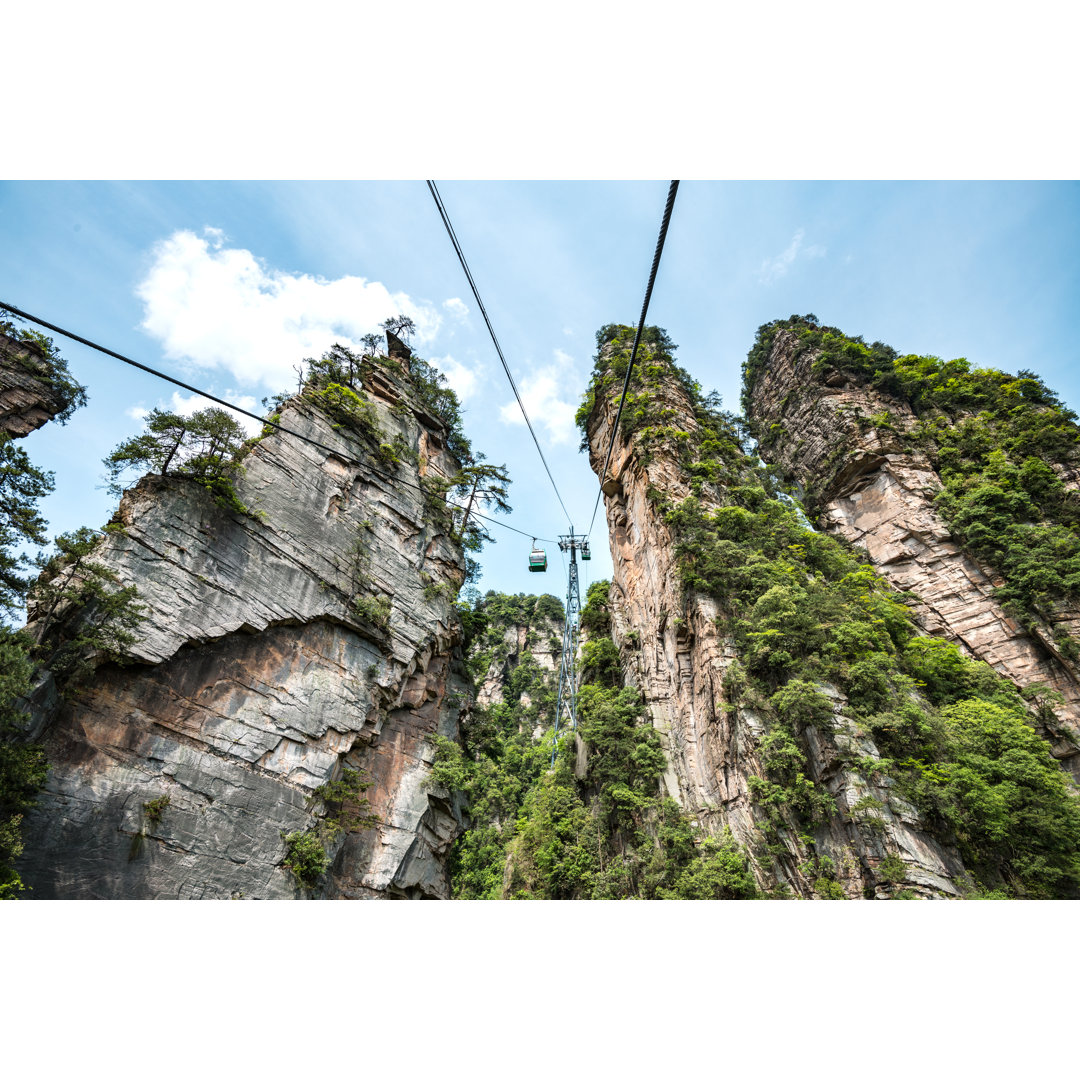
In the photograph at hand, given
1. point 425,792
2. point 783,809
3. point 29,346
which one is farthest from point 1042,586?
point 29,346

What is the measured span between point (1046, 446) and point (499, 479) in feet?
62.4

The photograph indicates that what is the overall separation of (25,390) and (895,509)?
26819mm

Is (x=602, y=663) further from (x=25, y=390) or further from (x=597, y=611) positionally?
(x=25, y=390)

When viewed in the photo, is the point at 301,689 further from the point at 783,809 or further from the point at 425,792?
the point at 783,809

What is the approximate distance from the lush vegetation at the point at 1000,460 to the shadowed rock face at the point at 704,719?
26.2 ft

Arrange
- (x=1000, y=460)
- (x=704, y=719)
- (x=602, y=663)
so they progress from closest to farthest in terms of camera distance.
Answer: (x=704, y=719), (x=1000, y=460), (x=602, y=663)

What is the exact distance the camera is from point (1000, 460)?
56.6 feet

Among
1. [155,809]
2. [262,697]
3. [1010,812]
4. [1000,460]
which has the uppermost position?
[1000,460]

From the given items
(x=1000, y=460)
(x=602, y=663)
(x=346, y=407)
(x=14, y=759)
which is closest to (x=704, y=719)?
(x=602, y=663)

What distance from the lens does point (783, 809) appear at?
1085 cm

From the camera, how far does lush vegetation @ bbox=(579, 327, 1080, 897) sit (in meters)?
9.69

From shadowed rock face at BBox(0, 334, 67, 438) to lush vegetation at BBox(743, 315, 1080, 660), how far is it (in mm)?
26427

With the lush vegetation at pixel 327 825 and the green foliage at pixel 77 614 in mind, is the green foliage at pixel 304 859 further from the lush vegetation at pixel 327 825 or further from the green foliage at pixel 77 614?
the green foliage at pixel 77 614

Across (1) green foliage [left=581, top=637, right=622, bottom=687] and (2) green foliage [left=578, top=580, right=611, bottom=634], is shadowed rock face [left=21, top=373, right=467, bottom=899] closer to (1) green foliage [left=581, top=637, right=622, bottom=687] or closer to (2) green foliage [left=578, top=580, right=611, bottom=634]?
(1) green foliage [left=581, top=637, right=622, bottom=687]
